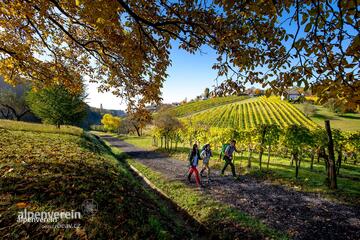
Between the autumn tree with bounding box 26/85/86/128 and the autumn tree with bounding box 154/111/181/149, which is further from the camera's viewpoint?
the autumn tree with bounding box 154/111/181/149

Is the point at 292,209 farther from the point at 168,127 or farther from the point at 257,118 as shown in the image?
the point at 257,118

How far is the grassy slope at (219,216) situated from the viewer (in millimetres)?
5688

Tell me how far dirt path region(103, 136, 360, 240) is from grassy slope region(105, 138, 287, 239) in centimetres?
45

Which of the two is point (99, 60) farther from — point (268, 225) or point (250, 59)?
point (268, 225)

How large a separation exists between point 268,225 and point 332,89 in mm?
5253

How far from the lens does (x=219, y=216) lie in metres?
6.71

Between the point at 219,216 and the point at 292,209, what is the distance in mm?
3117

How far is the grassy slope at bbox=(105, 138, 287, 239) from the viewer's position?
5.69m

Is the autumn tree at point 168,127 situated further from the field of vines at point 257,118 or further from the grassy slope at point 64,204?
the field of vines at point 257,118

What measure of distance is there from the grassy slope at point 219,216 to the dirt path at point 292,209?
449 millimetres

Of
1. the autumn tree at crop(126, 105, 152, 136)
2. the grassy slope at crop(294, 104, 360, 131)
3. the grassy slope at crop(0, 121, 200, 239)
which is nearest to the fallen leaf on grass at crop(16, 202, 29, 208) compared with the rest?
the grassy slope at crop(0, 121, 200, 239)

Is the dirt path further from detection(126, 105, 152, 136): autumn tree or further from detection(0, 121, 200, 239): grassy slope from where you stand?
detection(126, 105, 152, 136): autumn tree

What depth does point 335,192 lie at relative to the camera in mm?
9250

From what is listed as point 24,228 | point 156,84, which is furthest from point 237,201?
point 24,228
